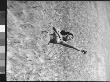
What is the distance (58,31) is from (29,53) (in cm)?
57

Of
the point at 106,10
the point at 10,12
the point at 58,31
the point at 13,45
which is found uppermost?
the point at 106,10

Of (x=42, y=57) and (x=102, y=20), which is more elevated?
(x=102, y=20)

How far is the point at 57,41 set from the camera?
2.81m

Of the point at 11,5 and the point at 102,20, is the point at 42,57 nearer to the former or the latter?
the point at 11,5

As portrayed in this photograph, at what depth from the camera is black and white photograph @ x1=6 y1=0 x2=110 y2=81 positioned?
259 cm

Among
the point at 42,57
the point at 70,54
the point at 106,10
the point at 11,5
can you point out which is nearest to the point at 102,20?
the point at 106,10

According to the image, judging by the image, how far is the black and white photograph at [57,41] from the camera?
259 cm

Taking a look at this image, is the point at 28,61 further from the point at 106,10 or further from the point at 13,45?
the point at 106,10

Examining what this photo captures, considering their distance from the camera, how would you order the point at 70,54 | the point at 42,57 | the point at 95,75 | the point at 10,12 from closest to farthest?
the point at 10,12 → the point at 42,57 → the point at 70,54 → the point at 95,75

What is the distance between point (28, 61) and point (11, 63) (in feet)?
0.77

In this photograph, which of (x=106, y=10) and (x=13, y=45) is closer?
(x=13, y=45)

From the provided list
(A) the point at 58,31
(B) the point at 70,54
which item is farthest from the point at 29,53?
(B) the point at 70,54

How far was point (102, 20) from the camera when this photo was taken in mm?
3859

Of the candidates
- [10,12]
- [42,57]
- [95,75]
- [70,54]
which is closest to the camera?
[10,12]
